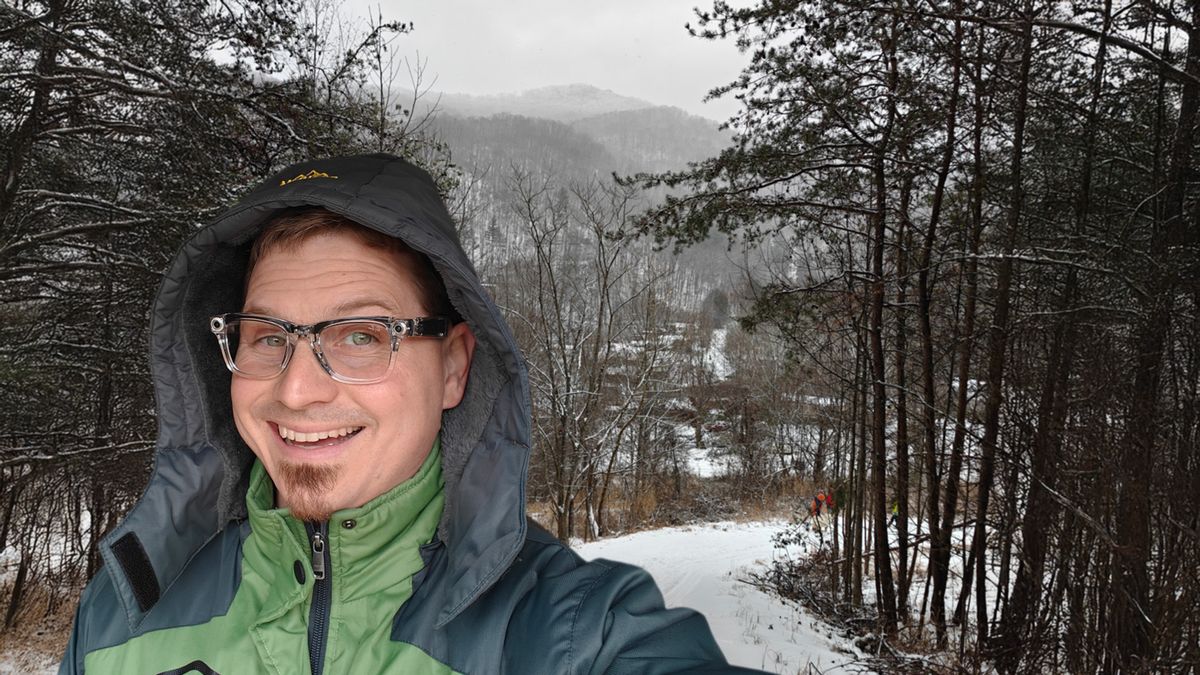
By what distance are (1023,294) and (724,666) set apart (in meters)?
7.30

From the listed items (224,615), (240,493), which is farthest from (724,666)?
(240,493)

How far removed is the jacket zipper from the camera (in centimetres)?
114

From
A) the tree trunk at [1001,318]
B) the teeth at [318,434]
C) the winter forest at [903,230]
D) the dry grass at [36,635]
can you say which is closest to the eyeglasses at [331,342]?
the teeth at [318,434]

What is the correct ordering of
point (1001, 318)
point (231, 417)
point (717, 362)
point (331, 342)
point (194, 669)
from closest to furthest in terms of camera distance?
point (194, 669)
point (331, 342)
point (231, 417)
point (1001, 318)
point (717, 362)

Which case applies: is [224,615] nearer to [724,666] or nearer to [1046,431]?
[724,666]

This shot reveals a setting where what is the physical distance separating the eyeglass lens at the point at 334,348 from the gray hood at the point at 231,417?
0.21m

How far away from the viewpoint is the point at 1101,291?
233 inches

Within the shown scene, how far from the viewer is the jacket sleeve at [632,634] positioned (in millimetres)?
998

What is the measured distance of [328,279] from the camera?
127cm

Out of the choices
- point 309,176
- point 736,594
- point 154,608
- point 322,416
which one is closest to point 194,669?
point 154,608

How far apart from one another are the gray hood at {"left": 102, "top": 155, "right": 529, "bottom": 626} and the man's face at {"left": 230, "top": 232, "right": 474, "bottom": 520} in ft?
0.39

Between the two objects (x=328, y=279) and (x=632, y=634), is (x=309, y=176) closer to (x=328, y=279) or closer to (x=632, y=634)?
(x=328, y=279)

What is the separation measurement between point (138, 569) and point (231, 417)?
1.57ft

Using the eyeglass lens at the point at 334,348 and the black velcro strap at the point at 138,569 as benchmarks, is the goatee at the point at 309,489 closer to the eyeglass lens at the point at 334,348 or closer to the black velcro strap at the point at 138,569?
the eyeglass lens at the point at 334,348
